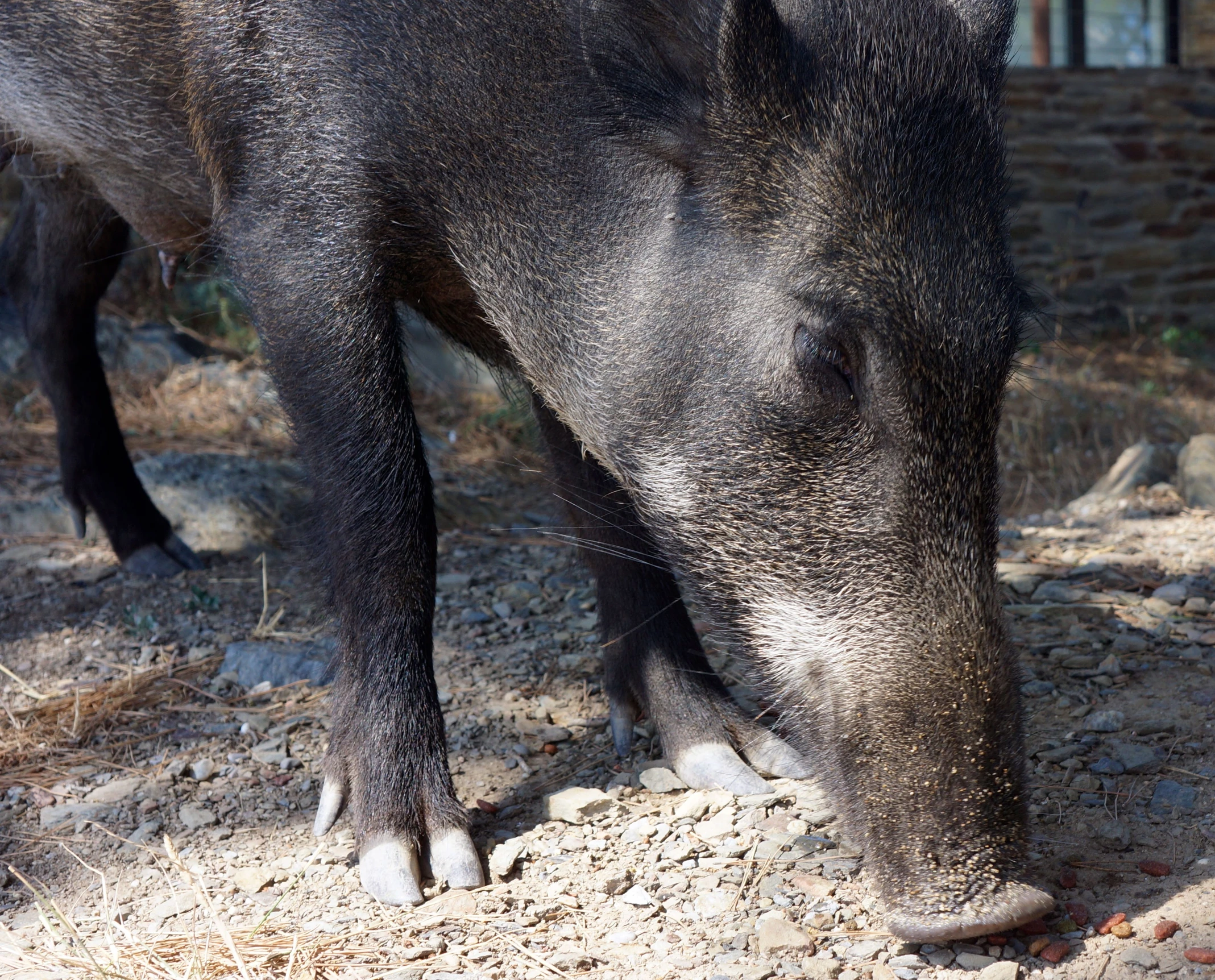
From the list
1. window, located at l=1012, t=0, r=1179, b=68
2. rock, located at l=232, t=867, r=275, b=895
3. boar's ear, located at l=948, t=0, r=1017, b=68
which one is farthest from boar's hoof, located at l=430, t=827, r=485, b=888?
window, located at l=1012, t=0, r=1179, b=68

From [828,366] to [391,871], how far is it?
1.25 m

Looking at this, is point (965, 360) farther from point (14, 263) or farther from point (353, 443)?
point (14, 263)

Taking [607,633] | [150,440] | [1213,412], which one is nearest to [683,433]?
[607,633]

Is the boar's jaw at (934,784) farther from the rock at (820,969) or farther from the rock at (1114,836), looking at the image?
the rock at (1114,836)

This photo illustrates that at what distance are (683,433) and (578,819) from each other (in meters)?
0.84

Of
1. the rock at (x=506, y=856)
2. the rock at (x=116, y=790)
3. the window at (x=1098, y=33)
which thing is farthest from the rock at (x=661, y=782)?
the window at (x=1098, y=33)

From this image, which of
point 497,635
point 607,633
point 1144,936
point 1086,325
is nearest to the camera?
point 1144,936

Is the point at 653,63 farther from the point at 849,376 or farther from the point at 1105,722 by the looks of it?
the point at 1105,722

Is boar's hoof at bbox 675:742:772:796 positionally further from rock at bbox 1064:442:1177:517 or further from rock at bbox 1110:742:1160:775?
rock at bbox 1064:442:1177:517

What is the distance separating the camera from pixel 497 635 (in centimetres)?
350

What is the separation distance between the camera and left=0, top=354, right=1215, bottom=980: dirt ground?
201 cm

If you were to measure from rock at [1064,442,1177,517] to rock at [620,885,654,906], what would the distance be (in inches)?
116

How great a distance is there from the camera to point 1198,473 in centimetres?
445

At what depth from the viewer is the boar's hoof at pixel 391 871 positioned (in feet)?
7.37
